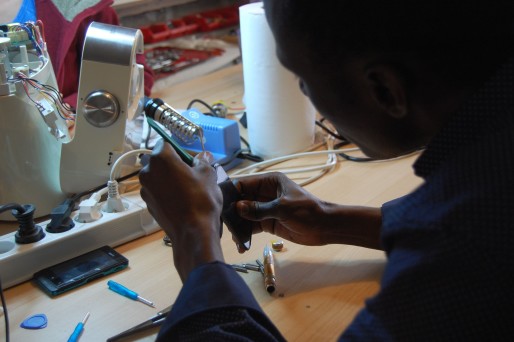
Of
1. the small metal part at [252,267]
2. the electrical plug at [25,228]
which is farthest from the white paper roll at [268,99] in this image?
the electrical plug at [25,228]

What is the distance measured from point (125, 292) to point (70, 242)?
0.14 m

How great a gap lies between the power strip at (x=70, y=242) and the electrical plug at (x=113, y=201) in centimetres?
1

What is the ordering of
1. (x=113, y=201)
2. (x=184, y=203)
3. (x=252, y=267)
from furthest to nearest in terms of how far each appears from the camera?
1. (x=113, y=201)
2. (x=252, y=267)
3. (x=184, y=203)

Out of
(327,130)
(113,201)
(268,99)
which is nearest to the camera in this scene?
(113,201)

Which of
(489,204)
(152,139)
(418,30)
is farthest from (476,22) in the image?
(152,139)

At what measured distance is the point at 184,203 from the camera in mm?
699

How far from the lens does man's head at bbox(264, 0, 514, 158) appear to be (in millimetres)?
483

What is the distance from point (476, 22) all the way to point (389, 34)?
0.07 m

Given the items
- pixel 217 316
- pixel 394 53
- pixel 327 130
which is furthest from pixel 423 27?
pixel 327 130

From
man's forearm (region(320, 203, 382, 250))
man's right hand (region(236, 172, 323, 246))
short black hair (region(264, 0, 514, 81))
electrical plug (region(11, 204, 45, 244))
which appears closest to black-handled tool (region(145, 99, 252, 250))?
man's right hand (region(236, 172, 323, 246))

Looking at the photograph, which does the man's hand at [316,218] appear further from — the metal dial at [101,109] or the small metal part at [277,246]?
the metal dial at [101,109]

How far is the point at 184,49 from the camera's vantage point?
6.63ft

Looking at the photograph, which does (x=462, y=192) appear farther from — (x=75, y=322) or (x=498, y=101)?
(x=75, y=322)

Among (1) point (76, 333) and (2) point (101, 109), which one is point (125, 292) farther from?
(2) point (101, 109)
